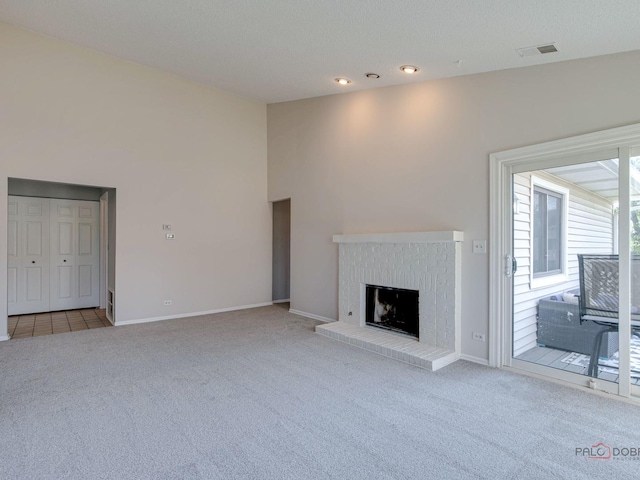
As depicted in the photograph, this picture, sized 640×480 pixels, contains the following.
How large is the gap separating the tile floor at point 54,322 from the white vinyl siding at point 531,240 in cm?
549

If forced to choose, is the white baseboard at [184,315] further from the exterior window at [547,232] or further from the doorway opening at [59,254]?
the exterior window at [547,232]

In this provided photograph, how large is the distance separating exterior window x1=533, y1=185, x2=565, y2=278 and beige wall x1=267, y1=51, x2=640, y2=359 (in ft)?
1.44

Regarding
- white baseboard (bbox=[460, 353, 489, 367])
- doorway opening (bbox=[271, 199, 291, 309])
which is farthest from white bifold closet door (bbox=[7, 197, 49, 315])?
white baseboard (bbox=[460, 353, 489, 367])

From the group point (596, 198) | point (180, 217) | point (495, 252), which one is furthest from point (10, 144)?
point (596, 198)

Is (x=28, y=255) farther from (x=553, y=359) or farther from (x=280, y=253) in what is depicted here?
(x=553, y=359)

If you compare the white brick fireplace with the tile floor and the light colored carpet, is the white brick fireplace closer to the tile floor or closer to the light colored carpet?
the light colored carpet

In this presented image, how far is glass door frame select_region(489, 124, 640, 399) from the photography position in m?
2.83

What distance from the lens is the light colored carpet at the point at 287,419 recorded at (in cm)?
197

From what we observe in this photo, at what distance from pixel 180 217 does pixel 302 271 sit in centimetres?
217

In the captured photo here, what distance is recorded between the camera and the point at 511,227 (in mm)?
3525

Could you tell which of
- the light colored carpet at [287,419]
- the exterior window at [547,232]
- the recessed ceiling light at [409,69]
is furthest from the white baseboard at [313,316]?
the recessed ceiling light at [409,69]

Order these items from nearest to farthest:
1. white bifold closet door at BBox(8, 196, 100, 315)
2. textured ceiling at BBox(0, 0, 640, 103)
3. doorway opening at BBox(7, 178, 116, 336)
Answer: textured ceiling at BBox(0, 0, 640, 103), doorway opening at BBox(7, 178, 116, 336), white bifold closet door at BBox(8, 196, 100, 315)

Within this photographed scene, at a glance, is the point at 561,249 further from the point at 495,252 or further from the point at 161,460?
the point at 161,460

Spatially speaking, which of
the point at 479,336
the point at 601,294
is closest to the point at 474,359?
the point at 479,336
